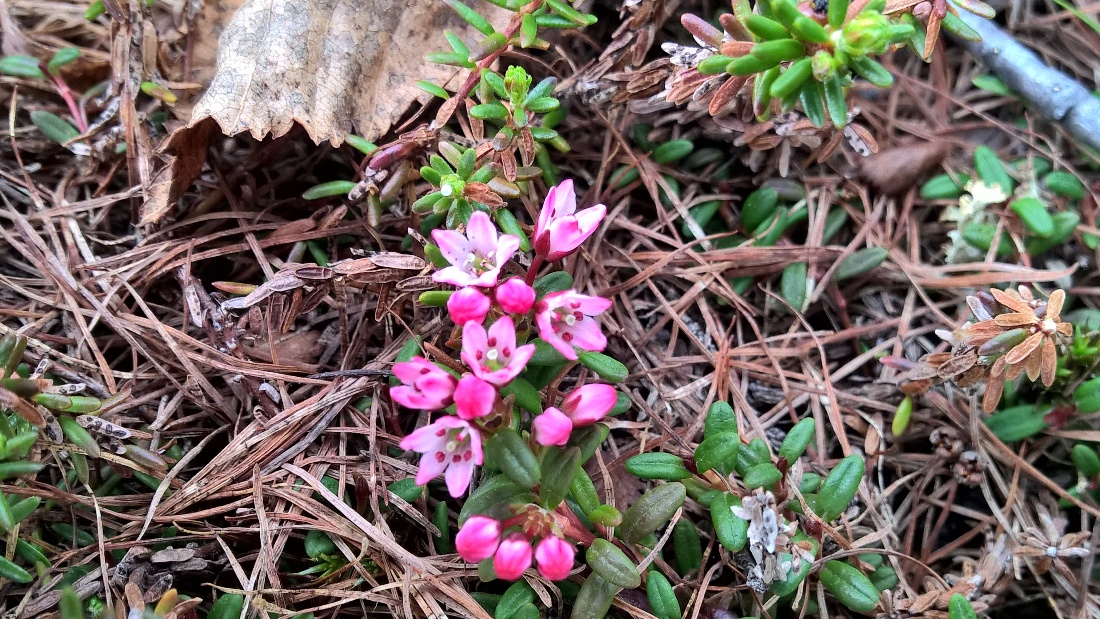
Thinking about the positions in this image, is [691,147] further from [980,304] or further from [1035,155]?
[1035,155]

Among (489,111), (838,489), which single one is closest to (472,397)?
(489,111)

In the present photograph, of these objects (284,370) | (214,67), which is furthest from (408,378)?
(214,67)

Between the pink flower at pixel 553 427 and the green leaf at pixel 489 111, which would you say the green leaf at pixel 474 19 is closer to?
the green leaf at pixel 489 111

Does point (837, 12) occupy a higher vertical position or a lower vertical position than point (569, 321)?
higher

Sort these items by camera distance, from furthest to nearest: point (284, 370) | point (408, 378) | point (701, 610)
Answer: point (284, 370), point (701, 610), point (408, 378)

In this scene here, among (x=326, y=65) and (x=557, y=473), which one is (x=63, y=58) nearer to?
(x=326, y=65)

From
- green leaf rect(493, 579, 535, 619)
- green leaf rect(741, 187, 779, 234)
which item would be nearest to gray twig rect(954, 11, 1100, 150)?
green leaf rect(741, 187, 779, 234)

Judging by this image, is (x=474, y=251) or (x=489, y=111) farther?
(x=489, y=111)
